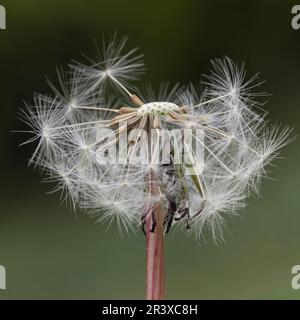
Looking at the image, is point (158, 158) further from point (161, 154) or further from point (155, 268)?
point (155, 268)

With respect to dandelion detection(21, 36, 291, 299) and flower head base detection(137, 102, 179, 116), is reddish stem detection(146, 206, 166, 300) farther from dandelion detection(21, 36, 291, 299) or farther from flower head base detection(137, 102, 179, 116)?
flower head base detection(137, 102, 179, 116)

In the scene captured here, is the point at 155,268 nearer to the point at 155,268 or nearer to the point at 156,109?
the point at 155,268

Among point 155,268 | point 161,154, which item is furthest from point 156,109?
point 155,268

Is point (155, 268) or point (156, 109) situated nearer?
point (155, 268)

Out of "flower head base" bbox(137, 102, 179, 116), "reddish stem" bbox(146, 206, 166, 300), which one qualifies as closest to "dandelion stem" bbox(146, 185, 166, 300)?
"reddish stem" bbox(146, 206, 166, 300)

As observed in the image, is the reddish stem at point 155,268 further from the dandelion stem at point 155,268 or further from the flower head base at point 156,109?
the flower head base at point 156,109

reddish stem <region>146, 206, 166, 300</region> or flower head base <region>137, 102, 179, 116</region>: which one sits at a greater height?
flower head base <region>137, 102, 179, 116</region>

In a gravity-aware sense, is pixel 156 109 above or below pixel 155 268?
above

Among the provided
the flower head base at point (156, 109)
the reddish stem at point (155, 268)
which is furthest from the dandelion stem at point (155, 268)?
the flower head base at point (156, 109)

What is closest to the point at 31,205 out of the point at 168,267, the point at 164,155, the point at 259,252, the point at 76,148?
the point at 168,267
